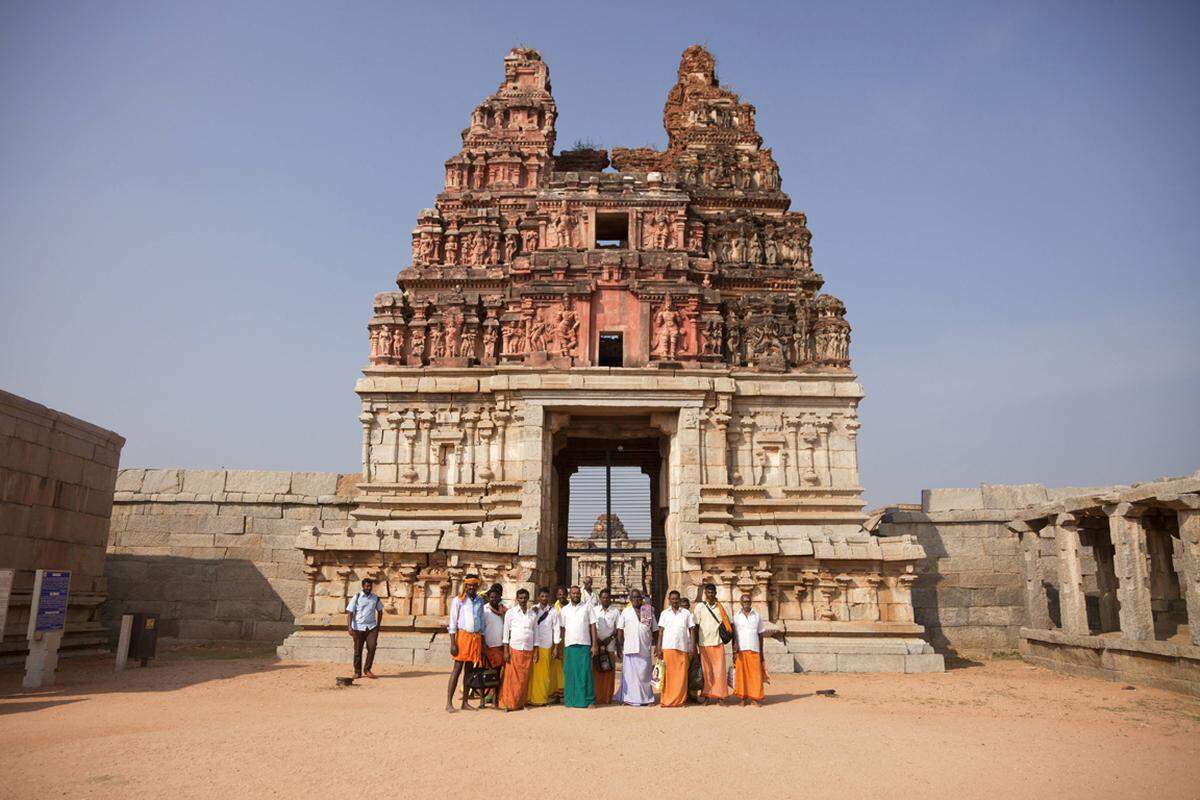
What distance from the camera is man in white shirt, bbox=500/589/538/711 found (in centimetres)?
990

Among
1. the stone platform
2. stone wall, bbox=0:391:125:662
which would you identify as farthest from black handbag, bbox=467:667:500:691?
stone wall, bbox=0:391:125:662

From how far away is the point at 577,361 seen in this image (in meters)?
17.3

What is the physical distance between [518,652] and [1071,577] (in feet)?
35.1

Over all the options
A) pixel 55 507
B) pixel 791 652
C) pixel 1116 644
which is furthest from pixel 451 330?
pixel 1116 644

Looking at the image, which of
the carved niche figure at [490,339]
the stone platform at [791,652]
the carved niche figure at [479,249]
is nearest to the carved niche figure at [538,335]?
the carved niche figure at [490,339]

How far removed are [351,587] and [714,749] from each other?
935 centimetres

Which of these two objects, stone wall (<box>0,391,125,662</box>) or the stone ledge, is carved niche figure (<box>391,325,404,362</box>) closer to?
stone wall (<box>0,391,125,662</box>)

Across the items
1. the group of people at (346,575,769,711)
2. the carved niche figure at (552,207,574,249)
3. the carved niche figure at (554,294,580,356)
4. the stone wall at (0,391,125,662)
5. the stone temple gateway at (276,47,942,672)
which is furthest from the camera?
the carved niche figure at (552,207,574,249)

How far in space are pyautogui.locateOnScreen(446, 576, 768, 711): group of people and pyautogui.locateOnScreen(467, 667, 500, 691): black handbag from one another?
0.8 inches

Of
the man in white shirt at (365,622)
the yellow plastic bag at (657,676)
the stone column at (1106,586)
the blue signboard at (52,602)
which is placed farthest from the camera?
the stone column at (1106,586)

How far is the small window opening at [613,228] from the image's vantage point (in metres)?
18.9

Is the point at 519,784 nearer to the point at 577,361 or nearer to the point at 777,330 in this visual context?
the point at 577,361

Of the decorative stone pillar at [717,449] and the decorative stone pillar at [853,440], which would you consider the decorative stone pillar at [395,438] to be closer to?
the decorative stone pillar at [717,449]

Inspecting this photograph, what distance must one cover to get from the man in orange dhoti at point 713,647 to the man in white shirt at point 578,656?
1.55 metres
